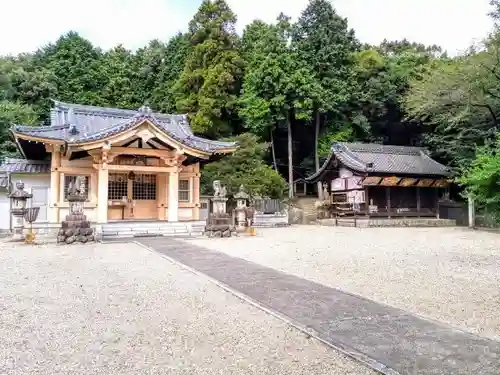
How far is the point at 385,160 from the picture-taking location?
73.8 feet

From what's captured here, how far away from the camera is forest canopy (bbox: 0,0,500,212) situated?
22.8 metres

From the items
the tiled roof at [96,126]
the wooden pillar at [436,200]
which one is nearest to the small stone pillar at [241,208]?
the tiled roof at [96,126]

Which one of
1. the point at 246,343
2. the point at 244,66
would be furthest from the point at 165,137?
the point at 244,66

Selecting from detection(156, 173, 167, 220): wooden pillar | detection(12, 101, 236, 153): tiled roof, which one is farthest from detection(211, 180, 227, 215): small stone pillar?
detection(156, 173, 167, 220): wooden pillar

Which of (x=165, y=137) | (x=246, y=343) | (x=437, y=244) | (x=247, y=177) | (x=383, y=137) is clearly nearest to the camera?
(x=246, y=343)

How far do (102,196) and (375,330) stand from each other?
12171mm

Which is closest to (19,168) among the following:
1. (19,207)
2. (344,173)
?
(19,207)

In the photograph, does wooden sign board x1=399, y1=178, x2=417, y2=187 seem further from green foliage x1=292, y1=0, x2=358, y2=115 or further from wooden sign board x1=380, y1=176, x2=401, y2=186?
green foliage x1=292, y1=0, x2=358, y2=115

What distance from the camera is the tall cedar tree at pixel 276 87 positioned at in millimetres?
25328

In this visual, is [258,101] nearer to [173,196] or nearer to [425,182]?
[425,182]

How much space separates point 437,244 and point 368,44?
28228mm

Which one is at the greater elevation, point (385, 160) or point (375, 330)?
point (385, 160)

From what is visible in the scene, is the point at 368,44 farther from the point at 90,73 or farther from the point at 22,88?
the point at 22,88

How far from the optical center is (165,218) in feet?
55.8
